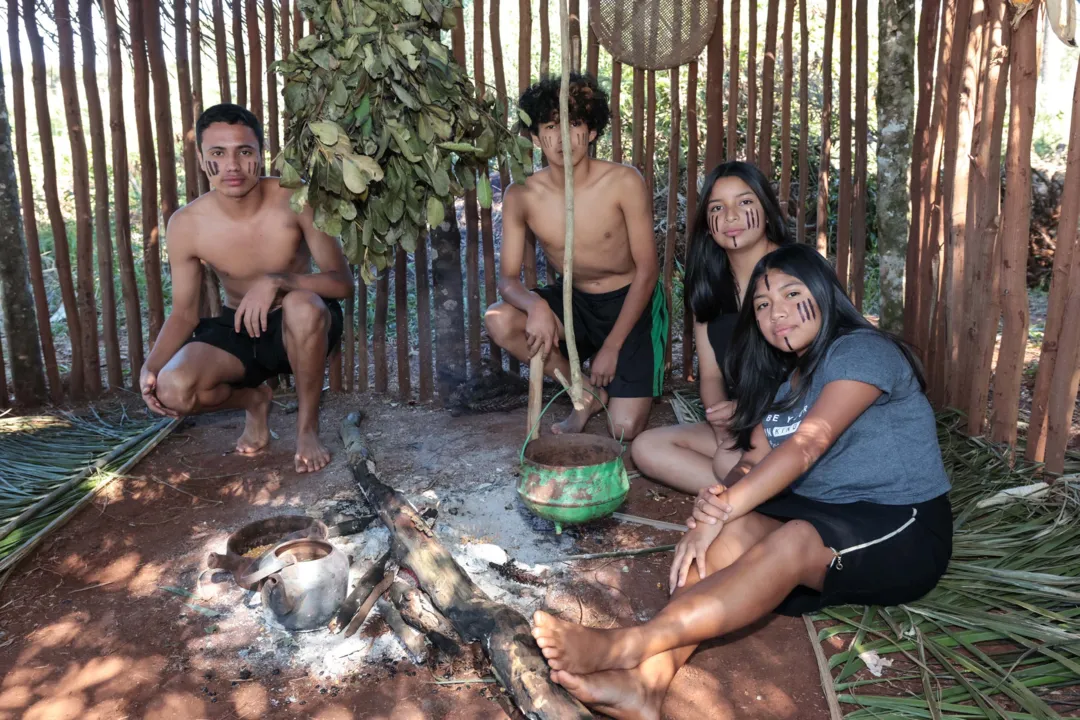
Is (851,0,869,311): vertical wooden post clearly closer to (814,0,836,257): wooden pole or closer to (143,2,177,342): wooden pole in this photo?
(814,0,836,257): wooden pole

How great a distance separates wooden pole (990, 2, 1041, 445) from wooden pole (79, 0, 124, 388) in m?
4.16

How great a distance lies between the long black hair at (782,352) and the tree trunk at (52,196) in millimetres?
3577

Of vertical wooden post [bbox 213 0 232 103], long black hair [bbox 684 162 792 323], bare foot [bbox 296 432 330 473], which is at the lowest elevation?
bare foot [bbox 296 432 330 473]

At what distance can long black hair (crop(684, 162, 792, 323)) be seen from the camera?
2.89 meters

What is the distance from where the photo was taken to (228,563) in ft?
7.48

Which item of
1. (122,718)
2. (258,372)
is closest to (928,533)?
(122,718)

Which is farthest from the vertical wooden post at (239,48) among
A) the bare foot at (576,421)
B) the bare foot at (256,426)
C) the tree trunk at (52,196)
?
the bare foot at (576,421)

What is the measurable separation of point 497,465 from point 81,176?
284 centimetres

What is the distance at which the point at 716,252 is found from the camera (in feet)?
9.90

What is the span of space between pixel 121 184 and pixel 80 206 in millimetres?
268

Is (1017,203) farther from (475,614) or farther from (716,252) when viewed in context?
(475,614)

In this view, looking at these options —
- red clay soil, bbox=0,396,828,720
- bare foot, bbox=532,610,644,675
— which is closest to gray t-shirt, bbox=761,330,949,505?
red clay soil, bbox=0,396,828,720

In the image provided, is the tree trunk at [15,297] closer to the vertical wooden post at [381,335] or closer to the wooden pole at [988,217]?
the vertical wooden post at [381,335]

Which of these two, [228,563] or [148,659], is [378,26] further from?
[148,659]
